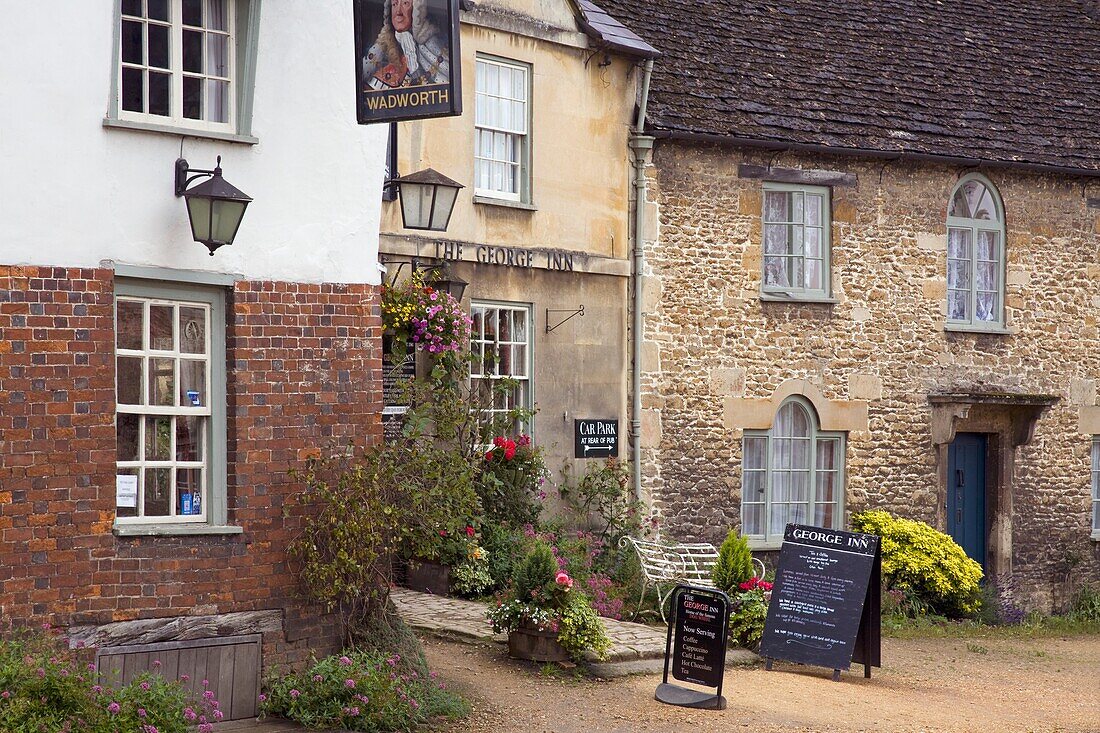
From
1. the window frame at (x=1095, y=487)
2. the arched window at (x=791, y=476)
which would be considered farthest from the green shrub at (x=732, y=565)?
the window frame at (x=1095, y=487)

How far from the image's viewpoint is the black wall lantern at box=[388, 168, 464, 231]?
1353 cm

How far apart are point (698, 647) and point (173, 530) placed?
4062 millimetres

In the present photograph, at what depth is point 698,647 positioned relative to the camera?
11148 millimetres

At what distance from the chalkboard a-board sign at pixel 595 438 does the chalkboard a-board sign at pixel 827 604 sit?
393 cm

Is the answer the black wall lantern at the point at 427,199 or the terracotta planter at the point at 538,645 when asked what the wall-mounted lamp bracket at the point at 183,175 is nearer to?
the black wall lantern at the point at 427,199

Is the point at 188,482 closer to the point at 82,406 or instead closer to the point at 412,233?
the point at 82,406

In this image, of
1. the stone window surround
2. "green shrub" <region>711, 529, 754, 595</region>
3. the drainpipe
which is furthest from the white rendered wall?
the stone window surround

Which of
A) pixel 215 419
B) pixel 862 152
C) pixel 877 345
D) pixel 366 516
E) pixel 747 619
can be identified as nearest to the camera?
pixel 215 419

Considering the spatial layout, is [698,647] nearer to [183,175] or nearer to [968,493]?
[183,175]

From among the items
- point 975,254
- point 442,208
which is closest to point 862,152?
point 975,254

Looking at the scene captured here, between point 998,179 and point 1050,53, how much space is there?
3.02 metres

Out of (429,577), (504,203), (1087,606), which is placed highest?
(504,203)

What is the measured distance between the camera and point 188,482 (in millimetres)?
9727

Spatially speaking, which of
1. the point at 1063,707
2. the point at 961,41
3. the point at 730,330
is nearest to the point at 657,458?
the point at 730,330
